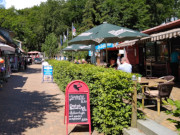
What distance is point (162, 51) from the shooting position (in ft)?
40.5

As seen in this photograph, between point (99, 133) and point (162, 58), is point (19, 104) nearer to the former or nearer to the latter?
point (99, 133)

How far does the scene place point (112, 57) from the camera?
96.2ft

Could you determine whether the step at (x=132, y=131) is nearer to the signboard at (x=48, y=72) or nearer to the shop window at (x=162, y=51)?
the shop window at (x=162, y=51)

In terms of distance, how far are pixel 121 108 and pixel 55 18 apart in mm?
56011

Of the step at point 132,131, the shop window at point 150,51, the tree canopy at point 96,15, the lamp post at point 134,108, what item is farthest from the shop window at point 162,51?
the tree canopy at point 96,15

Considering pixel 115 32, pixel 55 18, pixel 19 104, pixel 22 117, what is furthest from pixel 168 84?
pixel 55 18

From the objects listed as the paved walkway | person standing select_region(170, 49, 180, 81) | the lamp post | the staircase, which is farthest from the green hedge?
person standing select_region(170, 49, 180, 81)

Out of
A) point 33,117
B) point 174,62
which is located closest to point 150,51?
point 174,62

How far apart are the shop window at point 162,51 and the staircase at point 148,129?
8.52 metres

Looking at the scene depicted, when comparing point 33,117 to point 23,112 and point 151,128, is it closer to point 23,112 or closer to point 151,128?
point 23,112

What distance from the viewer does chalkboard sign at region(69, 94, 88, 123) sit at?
4.68 m

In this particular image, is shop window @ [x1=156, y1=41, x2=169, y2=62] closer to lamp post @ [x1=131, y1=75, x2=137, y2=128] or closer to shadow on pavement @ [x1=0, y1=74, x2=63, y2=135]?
shadow on pavement @ [x1=0, y1=74, x2=63, y2=135]

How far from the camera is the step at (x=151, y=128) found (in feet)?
11.9

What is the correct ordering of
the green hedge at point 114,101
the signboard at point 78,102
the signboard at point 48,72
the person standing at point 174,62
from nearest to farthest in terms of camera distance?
the green hedge at point 114,101
the signboard at point 78,102
the person standing at point 174,62
the signboard at point 48,72
